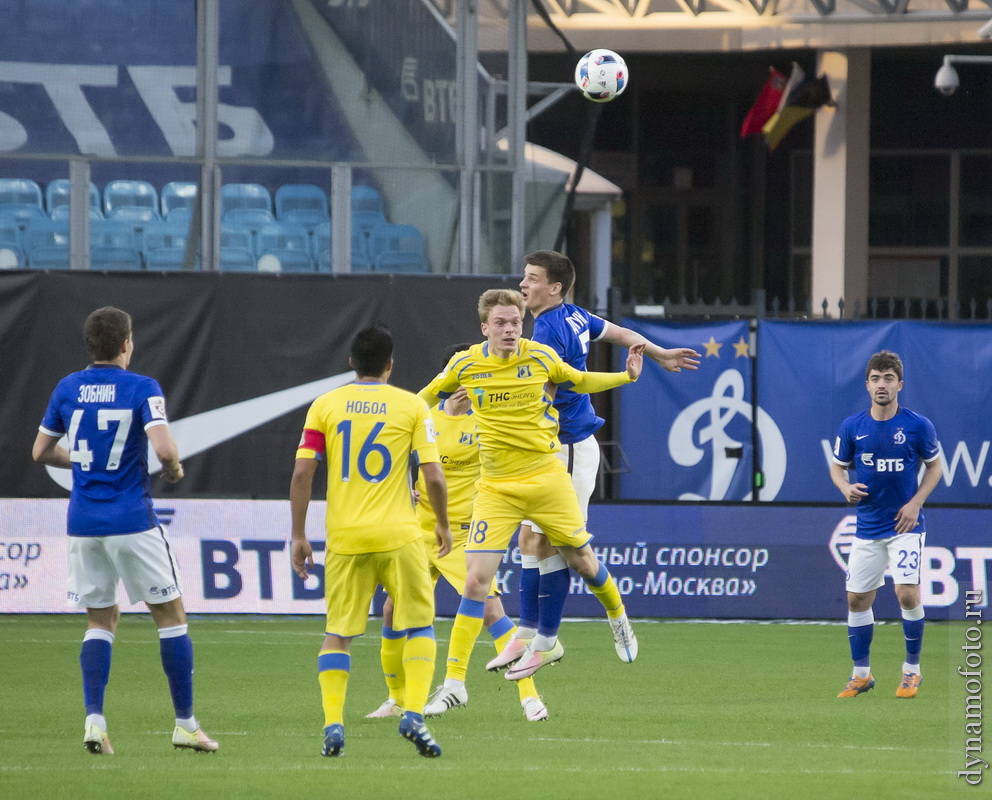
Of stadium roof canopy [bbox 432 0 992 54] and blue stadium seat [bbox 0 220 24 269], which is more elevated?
stadium roof canopy [bbox 432 0 992 54]

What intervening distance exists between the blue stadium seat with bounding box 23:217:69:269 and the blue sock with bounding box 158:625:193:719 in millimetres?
9893

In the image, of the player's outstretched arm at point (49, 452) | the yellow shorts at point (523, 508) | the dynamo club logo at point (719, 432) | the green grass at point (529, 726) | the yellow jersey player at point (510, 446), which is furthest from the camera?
the dynamo club logo at point (719, 432)

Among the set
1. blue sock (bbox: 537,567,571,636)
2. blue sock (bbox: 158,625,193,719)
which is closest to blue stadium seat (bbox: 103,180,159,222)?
blue sock (bbox: 537,567,571,636)

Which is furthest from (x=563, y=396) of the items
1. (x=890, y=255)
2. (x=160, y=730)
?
(x=890, y=255)

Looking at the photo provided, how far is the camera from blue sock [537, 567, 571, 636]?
29.7 ft

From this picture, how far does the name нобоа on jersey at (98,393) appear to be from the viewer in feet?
23.8

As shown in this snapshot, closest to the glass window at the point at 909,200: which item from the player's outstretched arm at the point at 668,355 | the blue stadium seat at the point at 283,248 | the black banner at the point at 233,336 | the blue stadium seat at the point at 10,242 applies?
the black banner at the point at 233,336

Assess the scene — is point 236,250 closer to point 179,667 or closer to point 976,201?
point 179,667

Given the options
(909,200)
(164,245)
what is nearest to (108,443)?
(164,245)

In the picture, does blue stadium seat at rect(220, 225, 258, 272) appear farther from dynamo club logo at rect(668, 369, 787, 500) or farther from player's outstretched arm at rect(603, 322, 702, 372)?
player's outstretched arm at rect(603, 322, 702, 372)

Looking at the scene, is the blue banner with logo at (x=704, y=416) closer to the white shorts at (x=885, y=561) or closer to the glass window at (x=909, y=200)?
the white shorts at (x=885, y=561)

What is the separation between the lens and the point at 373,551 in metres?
7.09

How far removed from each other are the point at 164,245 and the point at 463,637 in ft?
30.6

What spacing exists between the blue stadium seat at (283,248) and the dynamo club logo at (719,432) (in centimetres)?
467
